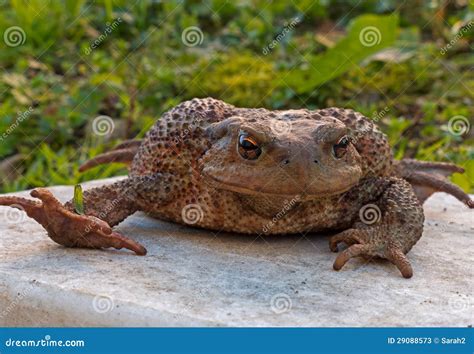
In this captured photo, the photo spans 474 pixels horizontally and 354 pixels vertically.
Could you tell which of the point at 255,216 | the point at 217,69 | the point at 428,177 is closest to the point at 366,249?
the point at 255,216

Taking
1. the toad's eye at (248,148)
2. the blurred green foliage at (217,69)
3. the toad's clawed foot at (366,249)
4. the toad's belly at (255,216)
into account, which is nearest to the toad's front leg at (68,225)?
the toad's belly at (255,216)

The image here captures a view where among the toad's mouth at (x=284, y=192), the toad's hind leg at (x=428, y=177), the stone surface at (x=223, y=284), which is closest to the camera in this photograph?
the stone surface at (x=223, y=284)

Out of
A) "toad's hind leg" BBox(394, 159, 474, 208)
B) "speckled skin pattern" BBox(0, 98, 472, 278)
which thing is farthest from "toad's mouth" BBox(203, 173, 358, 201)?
"toad's hind leg" BBox(394, 159, 474, 208)

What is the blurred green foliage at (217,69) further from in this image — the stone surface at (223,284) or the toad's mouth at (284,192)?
the toad's mouth at (284,192)

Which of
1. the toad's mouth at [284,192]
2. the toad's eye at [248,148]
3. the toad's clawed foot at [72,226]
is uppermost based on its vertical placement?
the toad's eye at [248,148]

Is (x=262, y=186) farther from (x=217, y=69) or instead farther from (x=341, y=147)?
(x=217, y=69)

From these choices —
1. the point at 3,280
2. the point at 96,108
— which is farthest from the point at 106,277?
the point at 96,108
